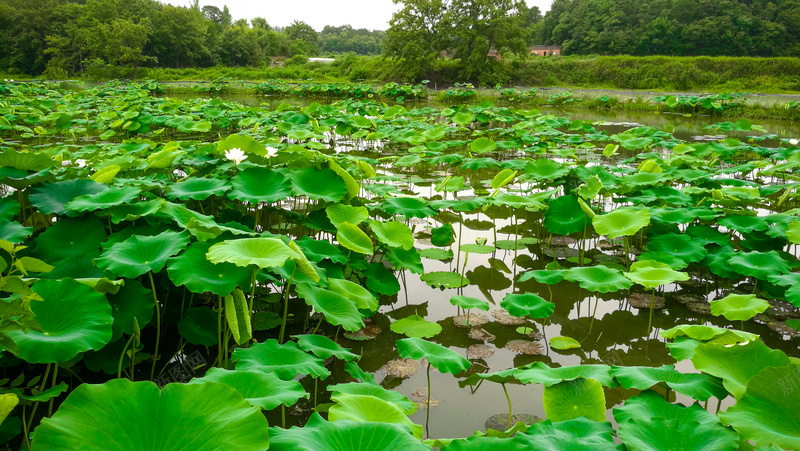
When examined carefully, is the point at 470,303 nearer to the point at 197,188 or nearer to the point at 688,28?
the point at 197,188

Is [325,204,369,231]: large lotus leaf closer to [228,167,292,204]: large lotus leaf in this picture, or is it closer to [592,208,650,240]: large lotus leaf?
[228,167,292,204]: large lotus leaf

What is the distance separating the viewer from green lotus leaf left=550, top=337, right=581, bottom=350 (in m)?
2.51

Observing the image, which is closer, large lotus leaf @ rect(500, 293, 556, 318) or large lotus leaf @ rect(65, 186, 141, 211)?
large lotus leaf @ rect(65, 186, 141, 211)

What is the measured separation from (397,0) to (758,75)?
1612 cm

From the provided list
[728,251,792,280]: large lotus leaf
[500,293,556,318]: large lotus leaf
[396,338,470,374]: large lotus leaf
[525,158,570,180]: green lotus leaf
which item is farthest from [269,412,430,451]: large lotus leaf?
[525,158,570,180]: green lotus leaf

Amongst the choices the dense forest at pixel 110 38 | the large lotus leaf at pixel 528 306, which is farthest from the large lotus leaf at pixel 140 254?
the dense forest at pixel 110 38

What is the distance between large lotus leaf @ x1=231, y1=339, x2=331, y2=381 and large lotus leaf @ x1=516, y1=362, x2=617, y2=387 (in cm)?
64

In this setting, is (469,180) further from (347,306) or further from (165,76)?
(165,76)

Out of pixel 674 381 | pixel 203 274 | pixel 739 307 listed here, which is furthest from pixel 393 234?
pixel 739 307

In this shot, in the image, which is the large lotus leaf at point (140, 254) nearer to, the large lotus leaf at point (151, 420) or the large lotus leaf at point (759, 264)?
the large lotus leaf at point (151, 420)

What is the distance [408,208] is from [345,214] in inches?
20.3

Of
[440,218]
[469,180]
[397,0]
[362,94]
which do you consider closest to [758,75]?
[397,0]

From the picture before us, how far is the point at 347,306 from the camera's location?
6.81 ft

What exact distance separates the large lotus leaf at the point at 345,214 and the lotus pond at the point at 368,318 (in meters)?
0.01
